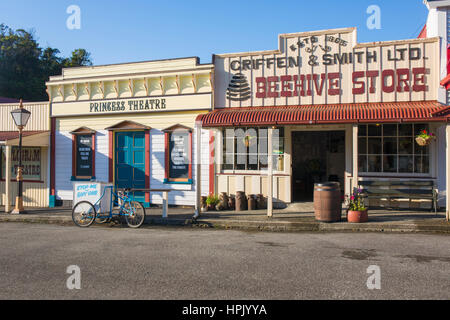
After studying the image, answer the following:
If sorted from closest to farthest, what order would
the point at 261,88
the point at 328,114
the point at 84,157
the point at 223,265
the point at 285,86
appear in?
the point at 223,265
the point at 328,114
the point at 285,86
the point at 261,88
the point at 84,157

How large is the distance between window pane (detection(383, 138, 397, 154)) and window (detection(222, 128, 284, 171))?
3035 millimetres

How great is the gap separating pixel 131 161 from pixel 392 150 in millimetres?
8552

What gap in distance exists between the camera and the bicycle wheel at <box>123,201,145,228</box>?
9.38 meters

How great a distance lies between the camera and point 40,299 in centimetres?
432

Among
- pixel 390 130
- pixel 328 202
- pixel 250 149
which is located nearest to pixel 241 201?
pixel 250 149

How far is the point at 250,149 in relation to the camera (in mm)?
11609

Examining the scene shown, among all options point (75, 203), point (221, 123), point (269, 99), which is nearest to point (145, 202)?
point (75, 203)

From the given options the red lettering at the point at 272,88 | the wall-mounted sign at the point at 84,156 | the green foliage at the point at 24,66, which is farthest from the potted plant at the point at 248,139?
the green foliage at the point at 24,66

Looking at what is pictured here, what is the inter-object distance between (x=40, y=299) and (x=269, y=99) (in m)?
8.70

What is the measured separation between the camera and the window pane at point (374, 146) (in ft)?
35.0

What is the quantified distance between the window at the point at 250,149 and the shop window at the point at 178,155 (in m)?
1.25

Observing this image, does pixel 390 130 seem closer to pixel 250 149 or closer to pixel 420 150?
pixel 420 150

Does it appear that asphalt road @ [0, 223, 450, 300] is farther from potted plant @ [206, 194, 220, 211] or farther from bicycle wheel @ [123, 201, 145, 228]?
potted plant @ [206, 194, 220, 211]
